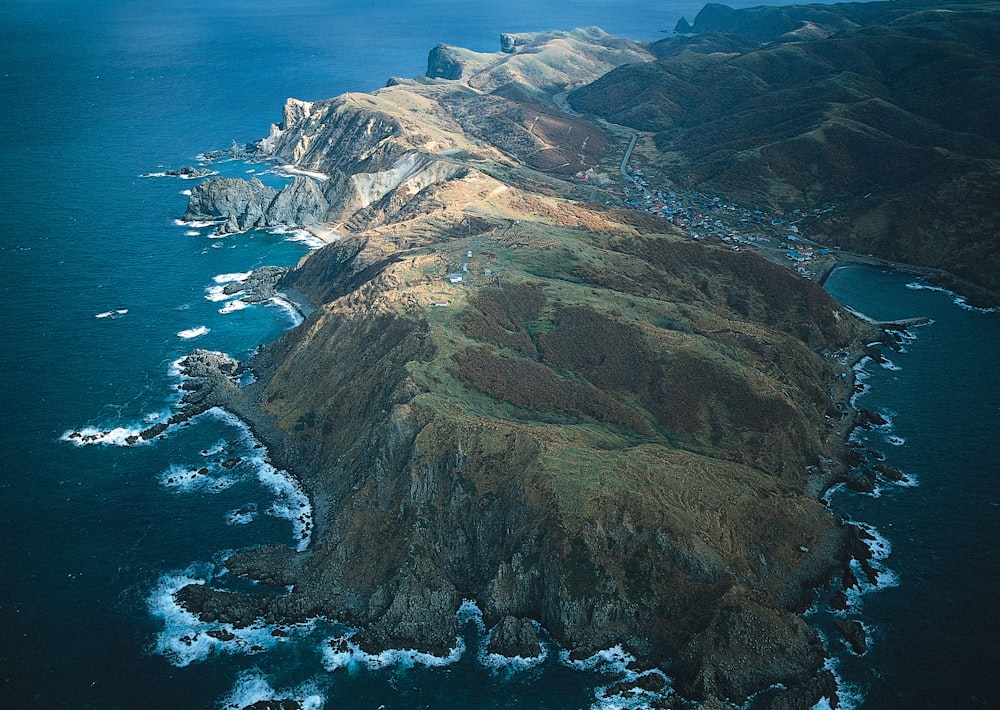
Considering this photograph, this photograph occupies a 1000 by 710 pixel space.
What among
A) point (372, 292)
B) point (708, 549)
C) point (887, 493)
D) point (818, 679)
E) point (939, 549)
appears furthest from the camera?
point (372, 292)

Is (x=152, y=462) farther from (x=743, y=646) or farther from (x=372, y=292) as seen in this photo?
(x=743, y=646)

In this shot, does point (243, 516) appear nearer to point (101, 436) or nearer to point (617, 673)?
point (101, 436)

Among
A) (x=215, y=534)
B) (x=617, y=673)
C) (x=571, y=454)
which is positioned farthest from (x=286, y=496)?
(x=617, y=673)

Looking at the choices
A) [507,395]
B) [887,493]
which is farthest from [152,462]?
[887,493]

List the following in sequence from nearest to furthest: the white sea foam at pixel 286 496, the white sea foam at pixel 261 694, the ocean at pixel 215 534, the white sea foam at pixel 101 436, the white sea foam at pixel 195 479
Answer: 1. the white sea foam at pixel 261 694
2. the ocean at pixel 215 534
3. the white sea foam at pixel 286 496
4. the white sea foam at pixel 195 479
5. the white sea foam at pixel 101 436

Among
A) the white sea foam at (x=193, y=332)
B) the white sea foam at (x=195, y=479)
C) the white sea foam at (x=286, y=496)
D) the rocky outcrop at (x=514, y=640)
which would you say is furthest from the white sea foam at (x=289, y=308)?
the rocky outcrop at (x=514, y=640)

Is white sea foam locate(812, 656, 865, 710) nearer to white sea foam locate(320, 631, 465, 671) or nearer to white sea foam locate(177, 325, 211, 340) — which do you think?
white sea foam locate(320, 631, 465, 671)

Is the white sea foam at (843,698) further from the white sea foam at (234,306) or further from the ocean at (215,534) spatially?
the white sea foam at (234,306)
